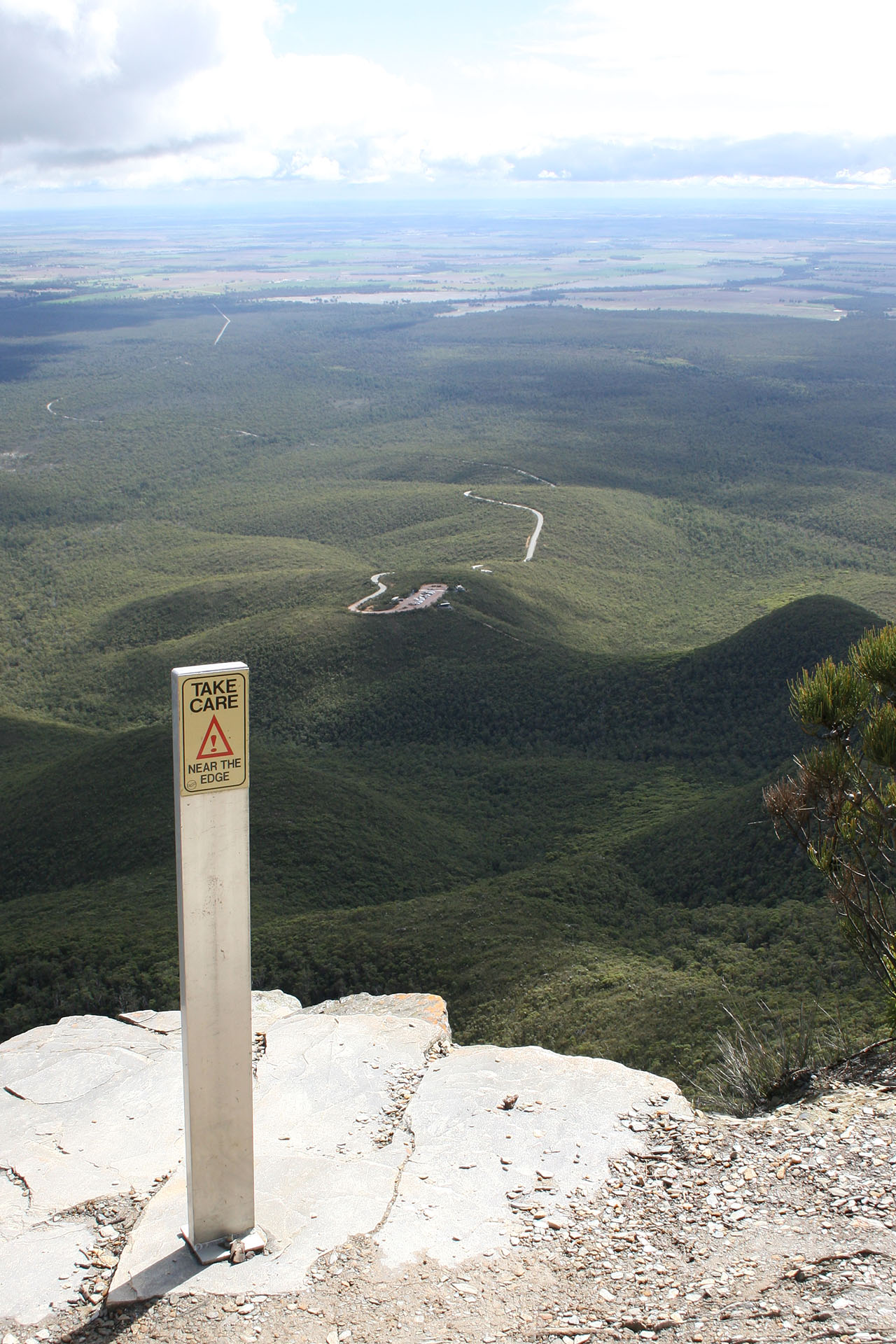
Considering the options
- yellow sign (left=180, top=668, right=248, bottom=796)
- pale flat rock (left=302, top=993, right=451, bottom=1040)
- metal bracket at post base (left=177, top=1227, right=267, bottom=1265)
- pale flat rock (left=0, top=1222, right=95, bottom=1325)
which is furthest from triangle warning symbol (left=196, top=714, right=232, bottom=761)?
pale flat rock (left=302, top=993, right=451, bottom=1040)

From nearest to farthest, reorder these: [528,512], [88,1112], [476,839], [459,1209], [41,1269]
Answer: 1. [41,1269]
2. [459,1209]
3. [88,1112]
4. [476,839]
5. [528,512]

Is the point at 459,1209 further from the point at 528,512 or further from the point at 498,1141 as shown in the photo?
the point at 528,512

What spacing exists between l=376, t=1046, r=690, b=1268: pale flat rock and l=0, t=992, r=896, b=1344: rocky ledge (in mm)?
26

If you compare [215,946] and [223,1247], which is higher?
[215,946]

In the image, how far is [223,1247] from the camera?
7383 mm

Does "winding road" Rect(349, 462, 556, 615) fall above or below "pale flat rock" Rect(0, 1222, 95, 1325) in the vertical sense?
below

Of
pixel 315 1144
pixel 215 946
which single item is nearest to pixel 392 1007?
pixel 315 1144

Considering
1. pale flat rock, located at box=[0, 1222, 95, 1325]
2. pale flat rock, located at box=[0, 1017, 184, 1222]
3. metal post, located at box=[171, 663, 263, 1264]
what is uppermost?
metal post, located at box=[171, 663, 263, 1264]

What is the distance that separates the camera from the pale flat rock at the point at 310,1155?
23.7ft

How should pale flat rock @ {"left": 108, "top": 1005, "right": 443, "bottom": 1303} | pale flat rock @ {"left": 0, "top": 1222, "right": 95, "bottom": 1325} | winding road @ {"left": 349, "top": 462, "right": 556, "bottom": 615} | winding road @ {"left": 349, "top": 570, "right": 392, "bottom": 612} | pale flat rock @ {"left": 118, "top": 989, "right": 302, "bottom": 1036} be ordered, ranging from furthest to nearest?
winding road @ {"left": 349, "top": 570, "right": 392, "bottom": 612}
winding road @ {"left": 349, "top": 462, "right": 556, "bottom": 615}
pale flat rock @ {"left": 118, "top": 989, "right": 302, "bottom": 1036}
pale flat rock @ {"left": 108, "top": 1005, "right": 443, "bottom": 1303}
pale flat rock @ {"left": 0, "top": 1222, "right": 95, "bottom": 1325}

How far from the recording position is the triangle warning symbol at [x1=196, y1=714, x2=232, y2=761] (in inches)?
263

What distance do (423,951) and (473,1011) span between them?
2.76 meters

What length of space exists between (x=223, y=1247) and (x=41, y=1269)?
4.68ft

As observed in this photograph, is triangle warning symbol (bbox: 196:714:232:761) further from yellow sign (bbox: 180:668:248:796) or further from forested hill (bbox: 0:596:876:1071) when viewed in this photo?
forested hill (bbox: 0:596:876:1071)
